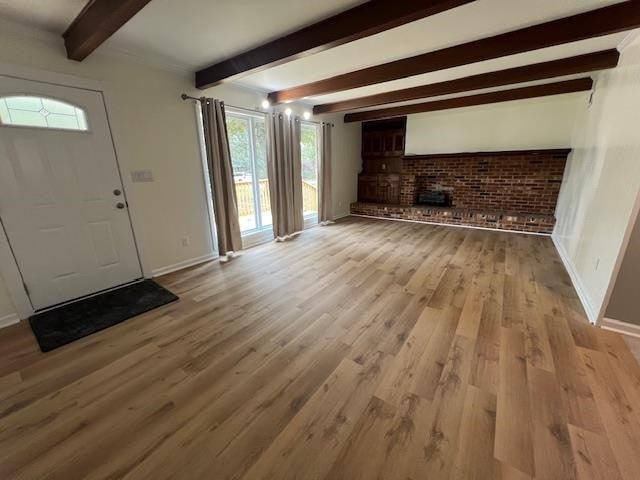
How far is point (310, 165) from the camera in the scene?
5531 millimetres

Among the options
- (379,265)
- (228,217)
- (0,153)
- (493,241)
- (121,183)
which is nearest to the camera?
(0,153)

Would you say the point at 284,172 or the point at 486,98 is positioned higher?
the point at 486,98

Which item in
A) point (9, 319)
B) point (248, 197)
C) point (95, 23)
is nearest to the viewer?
point (95, 23)

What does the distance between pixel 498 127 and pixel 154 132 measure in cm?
582

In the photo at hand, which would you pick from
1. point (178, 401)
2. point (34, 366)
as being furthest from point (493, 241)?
point (34, 366)

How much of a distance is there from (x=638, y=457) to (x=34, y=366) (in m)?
3.44

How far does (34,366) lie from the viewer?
1.78 meters

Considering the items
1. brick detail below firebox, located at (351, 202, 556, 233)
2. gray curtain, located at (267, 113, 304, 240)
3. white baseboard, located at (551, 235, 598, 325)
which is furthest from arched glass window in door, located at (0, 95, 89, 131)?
brick detail below firebox, located at (351, 202, 556, 233)

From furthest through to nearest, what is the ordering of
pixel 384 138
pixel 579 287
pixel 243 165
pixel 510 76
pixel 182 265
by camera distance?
pixel 384 138 → pixel 243 165 → pixel 182 265 → pixel 510 76 → pixel 579 287

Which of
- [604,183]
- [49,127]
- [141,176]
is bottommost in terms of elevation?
[604,183]

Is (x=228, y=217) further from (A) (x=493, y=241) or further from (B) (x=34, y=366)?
(A) (x=493, y=241)

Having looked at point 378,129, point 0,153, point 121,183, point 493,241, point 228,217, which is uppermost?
point 378,129

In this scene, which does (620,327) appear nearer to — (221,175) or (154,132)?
(221,175)

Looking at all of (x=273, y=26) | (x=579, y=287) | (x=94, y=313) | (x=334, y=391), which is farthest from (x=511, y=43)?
(x=94, y=313)
